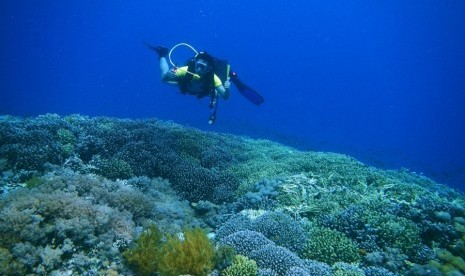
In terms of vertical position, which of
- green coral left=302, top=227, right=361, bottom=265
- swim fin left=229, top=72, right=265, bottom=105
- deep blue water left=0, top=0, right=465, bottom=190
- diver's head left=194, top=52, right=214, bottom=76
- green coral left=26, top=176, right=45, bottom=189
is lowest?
green coral left=26, top=176, right=45, bottom=189

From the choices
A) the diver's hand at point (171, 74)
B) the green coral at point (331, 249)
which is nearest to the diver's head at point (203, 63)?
the diver's hand at point (171, 74)

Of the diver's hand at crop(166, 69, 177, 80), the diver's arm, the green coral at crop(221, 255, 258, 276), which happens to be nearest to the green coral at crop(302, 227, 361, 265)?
the green coral at crop(221, 255, 258, 276)

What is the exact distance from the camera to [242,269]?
15.2 feet

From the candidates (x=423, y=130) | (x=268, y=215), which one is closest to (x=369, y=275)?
(x=268, y=215)

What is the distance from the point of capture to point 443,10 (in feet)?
259

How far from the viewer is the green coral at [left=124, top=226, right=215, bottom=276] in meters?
4.27

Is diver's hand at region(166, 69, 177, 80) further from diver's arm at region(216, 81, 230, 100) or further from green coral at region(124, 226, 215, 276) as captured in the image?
green coral at region(124, 226, 215, 276)

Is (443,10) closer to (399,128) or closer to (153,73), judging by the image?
(399,128)

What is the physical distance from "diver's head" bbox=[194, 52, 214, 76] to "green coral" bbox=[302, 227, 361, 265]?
6.63 m

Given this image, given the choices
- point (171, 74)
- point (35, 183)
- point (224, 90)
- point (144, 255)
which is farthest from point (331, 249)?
point (171, 74)

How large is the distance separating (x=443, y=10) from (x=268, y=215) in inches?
3870

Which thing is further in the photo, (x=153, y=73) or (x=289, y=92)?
(x=153, y=73)

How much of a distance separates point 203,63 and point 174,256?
7.33m

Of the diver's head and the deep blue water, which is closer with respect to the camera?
the diver's head
